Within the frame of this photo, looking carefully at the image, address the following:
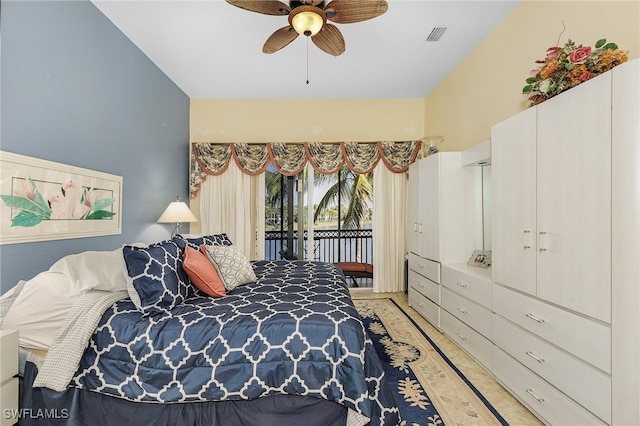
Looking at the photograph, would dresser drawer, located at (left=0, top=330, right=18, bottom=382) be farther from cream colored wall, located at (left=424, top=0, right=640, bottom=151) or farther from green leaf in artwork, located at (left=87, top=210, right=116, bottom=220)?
cream colored wall, located at (left=424, top=0, right=640, bottom=151)

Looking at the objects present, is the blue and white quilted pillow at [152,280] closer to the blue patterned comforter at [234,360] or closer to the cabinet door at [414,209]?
the blue patterned comforter at [234,360]

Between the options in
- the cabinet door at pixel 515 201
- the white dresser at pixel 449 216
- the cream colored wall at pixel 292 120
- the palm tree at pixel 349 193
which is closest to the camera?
the cabinet door at pixel 515 201

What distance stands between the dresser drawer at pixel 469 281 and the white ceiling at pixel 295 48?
231 centimetres

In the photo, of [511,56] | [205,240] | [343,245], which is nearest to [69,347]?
[205,240]

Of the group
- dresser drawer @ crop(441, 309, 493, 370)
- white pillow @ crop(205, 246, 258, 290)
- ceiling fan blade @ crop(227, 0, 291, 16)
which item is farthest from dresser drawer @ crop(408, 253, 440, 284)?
ceiling fan blade @ crop(227, 0, 291, 16)

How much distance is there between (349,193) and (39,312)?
4.02m

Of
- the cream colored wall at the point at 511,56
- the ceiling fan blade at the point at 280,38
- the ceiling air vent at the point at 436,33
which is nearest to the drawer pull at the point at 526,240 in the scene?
the cream colored wall at the point at 511,56

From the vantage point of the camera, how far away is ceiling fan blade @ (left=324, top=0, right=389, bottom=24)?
1994 millimetres

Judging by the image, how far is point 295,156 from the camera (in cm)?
444

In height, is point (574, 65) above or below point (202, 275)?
above

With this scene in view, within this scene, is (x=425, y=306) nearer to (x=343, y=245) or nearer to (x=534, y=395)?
(x=534, y=395)

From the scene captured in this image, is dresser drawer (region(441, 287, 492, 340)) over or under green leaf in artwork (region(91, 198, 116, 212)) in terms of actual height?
under

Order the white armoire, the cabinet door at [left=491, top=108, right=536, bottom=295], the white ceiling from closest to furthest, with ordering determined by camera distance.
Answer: the white armoire → the cabinet door at [left=491, top=108, right=536, bottom=295] → the white ceiling

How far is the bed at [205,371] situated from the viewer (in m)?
1.54
